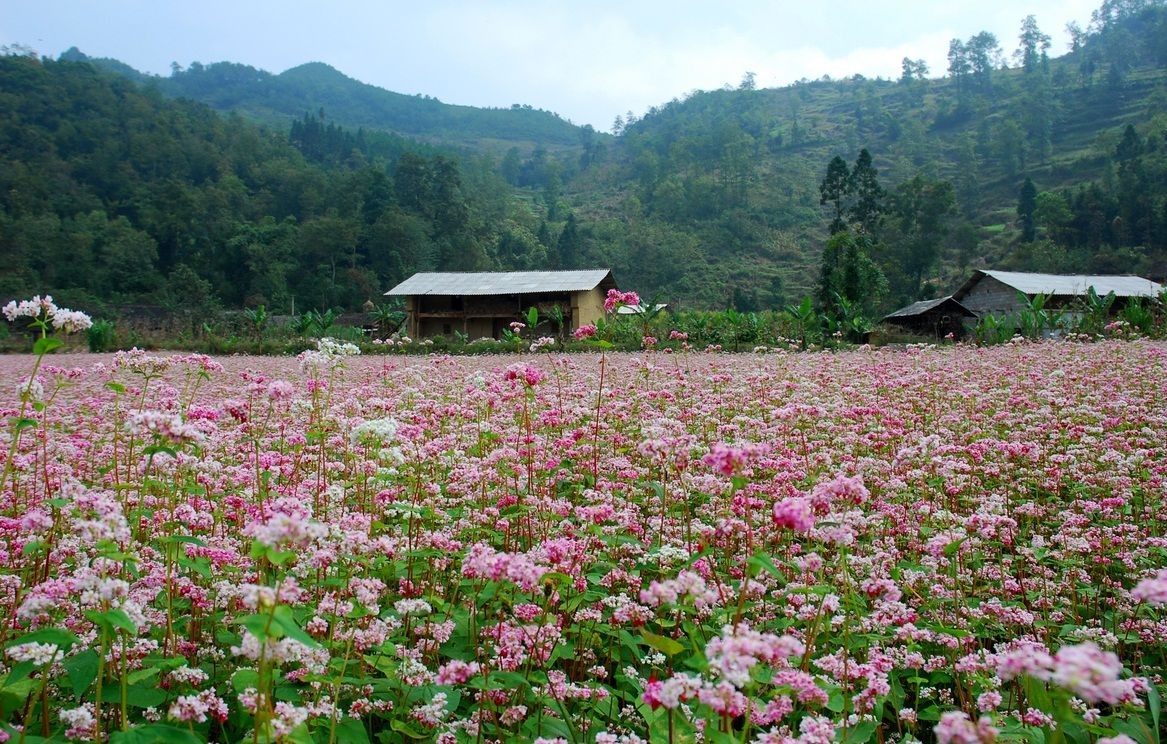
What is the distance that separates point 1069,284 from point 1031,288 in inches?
134

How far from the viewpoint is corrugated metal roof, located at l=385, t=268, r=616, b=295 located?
141 feet

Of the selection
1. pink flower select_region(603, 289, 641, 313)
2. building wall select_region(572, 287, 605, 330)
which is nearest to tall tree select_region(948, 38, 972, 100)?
building wall select_region(572, 287, 605, 330)

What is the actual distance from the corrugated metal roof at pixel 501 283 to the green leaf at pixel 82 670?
39915mm

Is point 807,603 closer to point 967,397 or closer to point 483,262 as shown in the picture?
point 967,397

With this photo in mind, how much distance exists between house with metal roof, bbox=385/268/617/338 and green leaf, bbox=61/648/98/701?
130 feet

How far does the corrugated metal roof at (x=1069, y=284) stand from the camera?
39781 mm

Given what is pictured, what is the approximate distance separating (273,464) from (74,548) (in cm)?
124

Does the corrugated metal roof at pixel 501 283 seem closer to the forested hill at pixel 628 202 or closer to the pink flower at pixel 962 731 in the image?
the forested hill at pixel 628 202

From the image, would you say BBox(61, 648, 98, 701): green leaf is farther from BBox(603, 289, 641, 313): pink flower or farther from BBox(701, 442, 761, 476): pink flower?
BBox(603, 289, 641, 313): pink flower

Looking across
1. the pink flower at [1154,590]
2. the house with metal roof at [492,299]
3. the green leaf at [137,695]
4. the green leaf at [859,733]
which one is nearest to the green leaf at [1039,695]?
the green leaf at [859,733]

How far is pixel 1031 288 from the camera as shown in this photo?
41.1m

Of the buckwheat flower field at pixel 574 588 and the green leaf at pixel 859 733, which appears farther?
the green leaf at pixel 859 733

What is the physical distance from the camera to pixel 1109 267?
61.9 m

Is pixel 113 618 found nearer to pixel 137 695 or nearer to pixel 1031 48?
pixel 137 695
